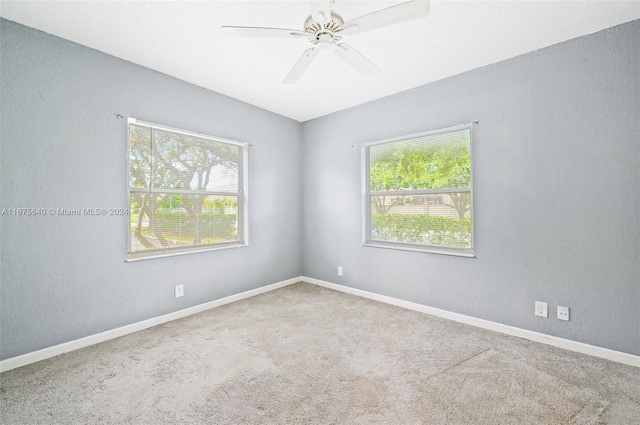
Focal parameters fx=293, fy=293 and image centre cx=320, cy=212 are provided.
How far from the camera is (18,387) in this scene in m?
1.88

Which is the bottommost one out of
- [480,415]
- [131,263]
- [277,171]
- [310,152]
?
[480,415]

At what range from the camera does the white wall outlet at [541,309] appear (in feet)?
8.11

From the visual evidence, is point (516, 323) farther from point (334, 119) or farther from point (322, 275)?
point (334, 119)

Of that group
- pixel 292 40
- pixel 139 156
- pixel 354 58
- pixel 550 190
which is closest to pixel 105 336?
pixel 139 156

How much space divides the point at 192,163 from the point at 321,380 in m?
2.52

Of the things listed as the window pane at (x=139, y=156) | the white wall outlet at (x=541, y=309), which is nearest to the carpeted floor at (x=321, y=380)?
the white wall outlet at (x=541, y=309)

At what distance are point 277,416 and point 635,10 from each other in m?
3.49

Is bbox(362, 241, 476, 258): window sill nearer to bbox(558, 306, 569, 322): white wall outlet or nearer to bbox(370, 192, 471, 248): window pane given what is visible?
bbox(370, 192, 471, 248): window pane

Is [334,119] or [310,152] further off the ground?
[334,119]

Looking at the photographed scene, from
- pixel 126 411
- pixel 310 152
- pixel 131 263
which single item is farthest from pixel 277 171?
pixel 126 411

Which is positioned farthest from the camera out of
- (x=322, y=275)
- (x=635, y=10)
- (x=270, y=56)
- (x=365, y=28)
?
(x=322, y=275)

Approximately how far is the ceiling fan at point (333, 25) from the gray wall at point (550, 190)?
4.96ft

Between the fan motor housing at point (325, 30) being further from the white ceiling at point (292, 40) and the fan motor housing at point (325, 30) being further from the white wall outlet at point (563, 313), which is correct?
the white wall outlet at point (563, 313)

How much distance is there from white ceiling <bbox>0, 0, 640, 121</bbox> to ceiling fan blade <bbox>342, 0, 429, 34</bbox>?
33cm
